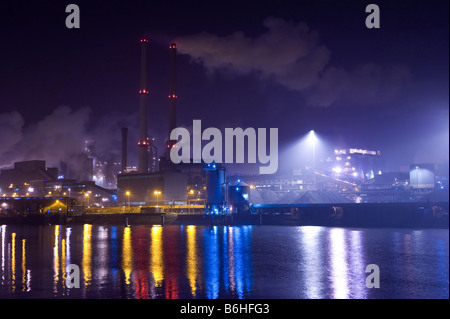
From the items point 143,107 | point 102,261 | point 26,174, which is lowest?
point 102,261

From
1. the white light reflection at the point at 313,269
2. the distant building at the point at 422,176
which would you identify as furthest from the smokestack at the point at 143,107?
the distant building at the point at 422,176

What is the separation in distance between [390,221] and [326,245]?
41.3 metres

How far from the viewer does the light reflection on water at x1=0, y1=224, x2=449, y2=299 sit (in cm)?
2397

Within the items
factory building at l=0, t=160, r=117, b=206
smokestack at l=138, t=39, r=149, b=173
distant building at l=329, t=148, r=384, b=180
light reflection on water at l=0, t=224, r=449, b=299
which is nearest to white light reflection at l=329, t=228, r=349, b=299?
light reflection on water at l=0, t=224, r=449, b=299

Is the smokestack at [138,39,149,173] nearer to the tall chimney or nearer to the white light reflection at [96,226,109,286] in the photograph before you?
the tall chimney

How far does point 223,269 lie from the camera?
103 ft

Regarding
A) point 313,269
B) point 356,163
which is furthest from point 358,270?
point 356,163

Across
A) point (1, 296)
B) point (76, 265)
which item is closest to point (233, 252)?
point (76, 265)

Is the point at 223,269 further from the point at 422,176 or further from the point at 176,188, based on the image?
the point at 422,176

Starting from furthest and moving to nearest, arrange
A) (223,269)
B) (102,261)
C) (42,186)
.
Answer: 1. (42,186)
2. (102,261)
3. (223,269)

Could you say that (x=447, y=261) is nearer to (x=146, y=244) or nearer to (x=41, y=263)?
(x=146, y=244)

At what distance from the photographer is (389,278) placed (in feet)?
96.0

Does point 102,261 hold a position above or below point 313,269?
above

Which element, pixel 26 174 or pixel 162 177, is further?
pixel 26 174
